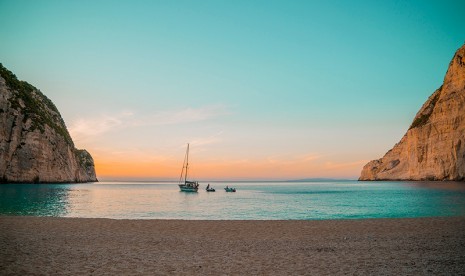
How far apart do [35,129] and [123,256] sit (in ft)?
332

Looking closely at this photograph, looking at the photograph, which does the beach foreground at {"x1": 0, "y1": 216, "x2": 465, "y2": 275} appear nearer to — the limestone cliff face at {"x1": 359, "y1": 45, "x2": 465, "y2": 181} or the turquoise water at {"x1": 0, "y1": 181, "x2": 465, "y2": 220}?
the turquoise water at {"x1": 0, "y1": 181, "x2": 465, "y2": 220}

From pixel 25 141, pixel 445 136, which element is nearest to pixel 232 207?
pixel 25 141

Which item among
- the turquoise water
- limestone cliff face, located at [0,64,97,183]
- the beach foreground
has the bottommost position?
the turquoise water

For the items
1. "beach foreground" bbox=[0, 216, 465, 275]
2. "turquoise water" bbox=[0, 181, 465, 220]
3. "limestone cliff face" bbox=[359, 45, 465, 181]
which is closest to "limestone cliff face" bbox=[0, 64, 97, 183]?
"turquoise water" bbox=[0, 181, 465, 220]

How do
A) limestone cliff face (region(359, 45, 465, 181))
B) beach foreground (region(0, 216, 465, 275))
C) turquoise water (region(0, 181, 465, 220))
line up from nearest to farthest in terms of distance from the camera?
1. beach foreground (region(0, 216, 465, 275))
2. turquoise water (region(0, 181, 465, 220))
3. limestone cliff face (region(359, 45, 465, 181))

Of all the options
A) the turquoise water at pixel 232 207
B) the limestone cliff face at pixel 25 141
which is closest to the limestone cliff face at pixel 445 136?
the turquoise water at pixel 232 207

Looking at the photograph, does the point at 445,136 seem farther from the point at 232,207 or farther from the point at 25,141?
the point at 25,141

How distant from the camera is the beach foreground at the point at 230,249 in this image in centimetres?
962

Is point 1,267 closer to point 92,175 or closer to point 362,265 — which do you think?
point 362,265

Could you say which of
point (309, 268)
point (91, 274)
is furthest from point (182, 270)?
point (309, 268)

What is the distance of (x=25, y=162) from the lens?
92250 millimetres

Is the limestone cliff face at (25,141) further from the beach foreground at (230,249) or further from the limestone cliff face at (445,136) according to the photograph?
the limestone cliff face at (445,136)

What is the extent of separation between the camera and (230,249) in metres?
13.0

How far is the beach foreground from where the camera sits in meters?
9.62
